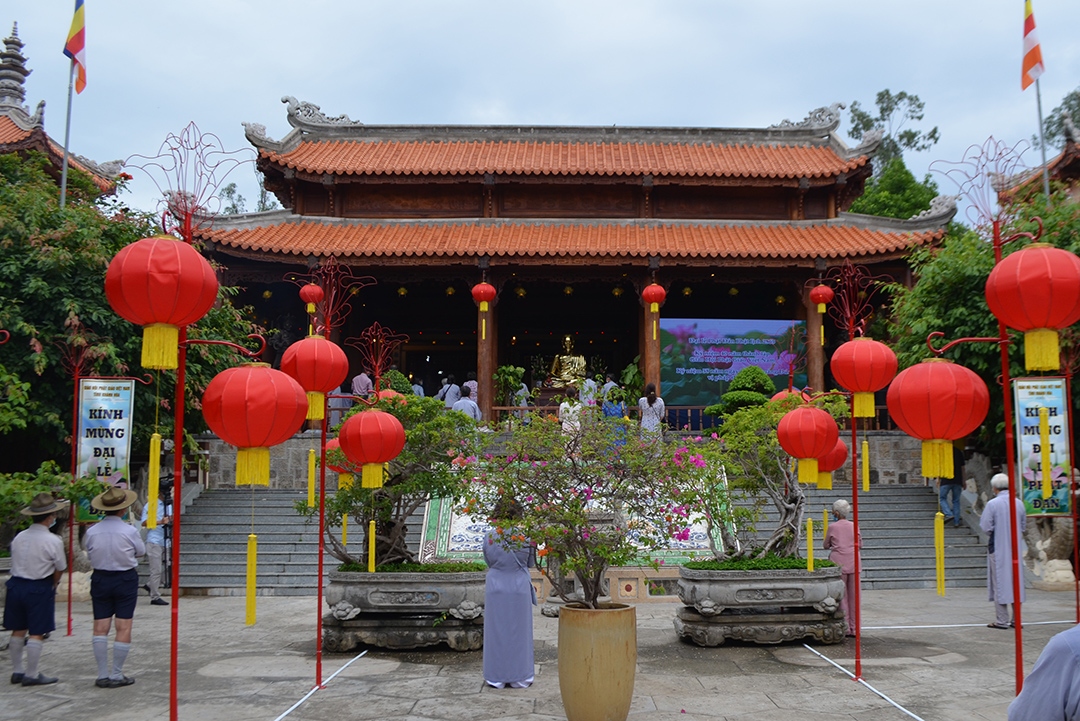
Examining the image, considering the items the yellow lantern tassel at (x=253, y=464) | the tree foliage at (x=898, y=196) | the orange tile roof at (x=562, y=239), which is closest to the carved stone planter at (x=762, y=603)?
the yellow lantern tassel at (x=253, y=464)

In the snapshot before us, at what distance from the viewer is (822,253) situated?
14.8 meters

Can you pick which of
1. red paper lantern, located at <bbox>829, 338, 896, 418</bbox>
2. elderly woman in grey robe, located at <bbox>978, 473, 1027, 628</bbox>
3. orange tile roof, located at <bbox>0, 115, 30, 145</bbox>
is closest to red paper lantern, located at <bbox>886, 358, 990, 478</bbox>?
red paper lantern, located at <bbox>829, 338, 896, 418</bbox>

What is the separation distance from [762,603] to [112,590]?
5.56 meters

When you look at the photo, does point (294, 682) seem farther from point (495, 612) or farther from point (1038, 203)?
point (1038, 203)

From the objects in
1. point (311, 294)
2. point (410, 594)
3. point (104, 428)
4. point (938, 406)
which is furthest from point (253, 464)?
point (311, 294)

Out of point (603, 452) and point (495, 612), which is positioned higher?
point (603, 452)

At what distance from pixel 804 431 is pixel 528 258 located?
8798 mm

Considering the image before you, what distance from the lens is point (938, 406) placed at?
5402 mm

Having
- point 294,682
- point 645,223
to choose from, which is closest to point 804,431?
point 294,682

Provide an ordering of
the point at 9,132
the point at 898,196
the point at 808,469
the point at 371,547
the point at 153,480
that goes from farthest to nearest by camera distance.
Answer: the point at 898,196, the point at 9,132, the point at 371,547, the point at 808,469, the point at 153,480

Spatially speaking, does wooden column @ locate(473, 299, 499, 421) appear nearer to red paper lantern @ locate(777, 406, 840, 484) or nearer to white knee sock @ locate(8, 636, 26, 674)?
red paper lantern @ locate(777, 406, 840, 484)

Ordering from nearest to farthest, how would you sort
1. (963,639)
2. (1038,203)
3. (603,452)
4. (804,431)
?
(603,452), (804,431), (963,639), (1038,203)

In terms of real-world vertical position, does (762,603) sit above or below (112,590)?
below

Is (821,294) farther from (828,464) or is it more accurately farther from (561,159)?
(828,464)
